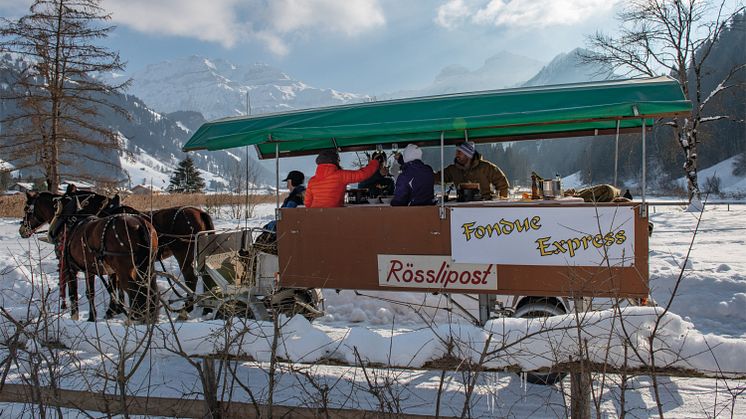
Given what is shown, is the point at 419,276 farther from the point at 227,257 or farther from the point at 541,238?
the point at 227,257

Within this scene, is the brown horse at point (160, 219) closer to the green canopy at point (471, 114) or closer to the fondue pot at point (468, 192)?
the green canopy at point (471, 114)

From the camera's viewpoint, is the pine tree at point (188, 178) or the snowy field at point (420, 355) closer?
the snowy field at point (420, 355)

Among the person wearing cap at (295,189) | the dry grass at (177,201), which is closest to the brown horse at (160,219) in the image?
the person wearing cap at (295,189)

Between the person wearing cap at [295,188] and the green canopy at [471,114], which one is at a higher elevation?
the green canopy at [471,114]

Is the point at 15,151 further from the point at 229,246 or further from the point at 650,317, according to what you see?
the point at 650,317

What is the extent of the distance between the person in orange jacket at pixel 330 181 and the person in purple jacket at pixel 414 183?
1.71ft

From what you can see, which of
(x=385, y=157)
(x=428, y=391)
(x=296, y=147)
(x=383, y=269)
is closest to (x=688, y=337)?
(x=428, y=391)

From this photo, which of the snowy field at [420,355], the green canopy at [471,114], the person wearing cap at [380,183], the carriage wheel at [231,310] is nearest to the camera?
the carriage wheel at [231,310]

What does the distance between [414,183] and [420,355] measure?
2106 mm

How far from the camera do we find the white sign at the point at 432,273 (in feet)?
14.5

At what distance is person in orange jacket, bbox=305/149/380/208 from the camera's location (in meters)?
5.32

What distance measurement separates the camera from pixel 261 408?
2838mm

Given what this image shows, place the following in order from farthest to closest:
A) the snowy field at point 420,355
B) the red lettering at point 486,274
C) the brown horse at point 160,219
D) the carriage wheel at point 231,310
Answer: the brown horse at point 160,219, the red lettering at point 486,274, the snowy field at point 420,355, the carriage wheel at point 231,310

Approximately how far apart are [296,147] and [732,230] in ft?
41.7
